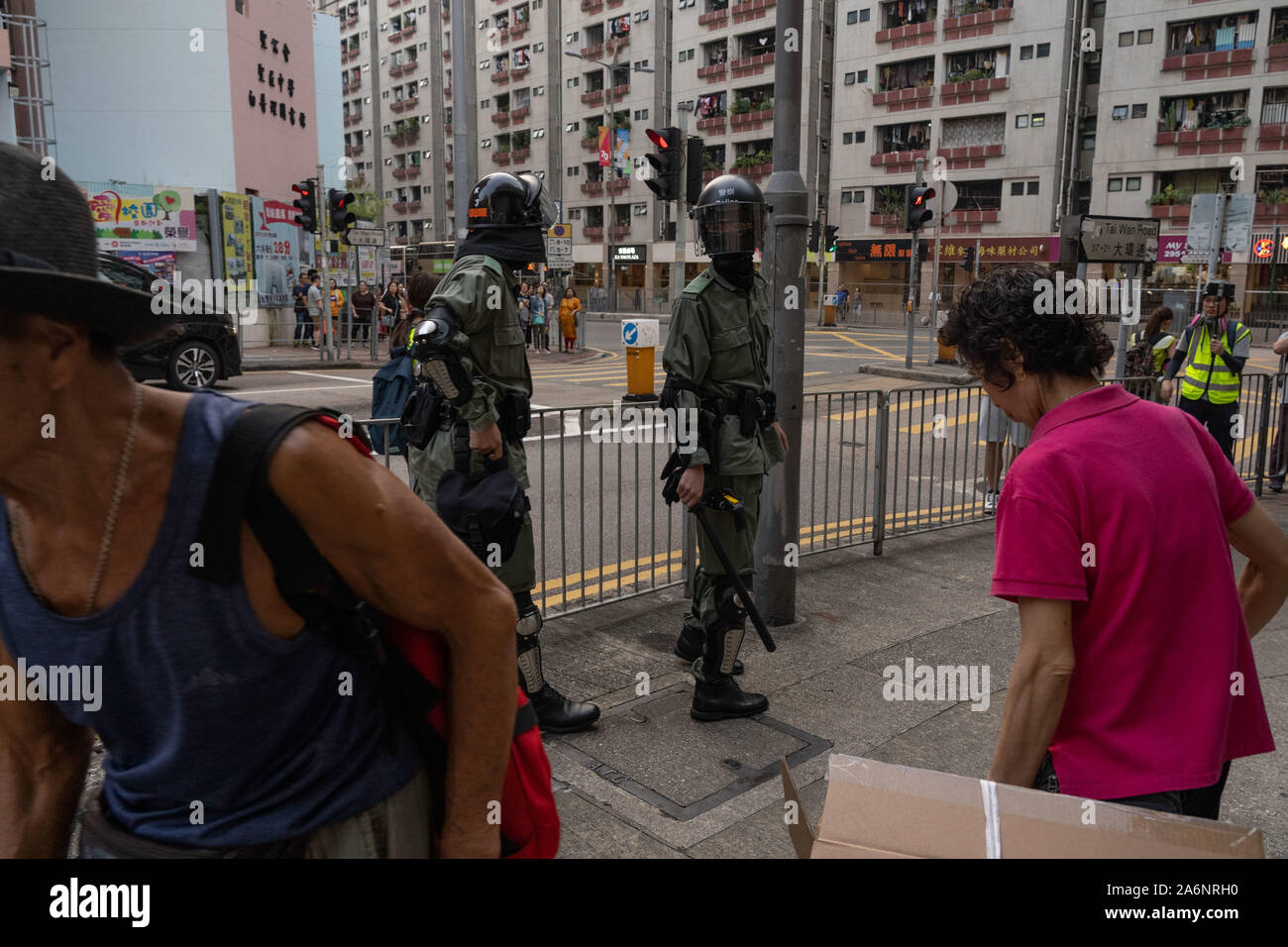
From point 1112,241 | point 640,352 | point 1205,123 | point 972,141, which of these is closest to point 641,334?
point 640,352

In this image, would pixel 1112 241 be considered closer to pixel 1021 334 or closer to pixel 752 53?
pixel 1021 334

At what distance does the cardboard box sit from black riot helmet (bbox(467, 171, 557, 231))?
306 centimetres

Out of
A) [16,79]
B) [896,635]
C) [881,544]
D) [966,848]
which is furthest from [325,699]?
[16,79]

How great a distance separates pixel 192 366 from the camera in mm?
15109

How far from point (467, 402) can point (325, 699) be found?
2543mm

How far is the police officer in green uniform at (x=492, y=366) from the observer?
3.71 metres

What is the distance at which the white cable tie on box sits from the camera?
142cm

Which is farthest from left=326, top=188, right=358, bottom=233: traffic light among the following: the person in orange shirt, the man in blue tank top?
the man in blue tank top

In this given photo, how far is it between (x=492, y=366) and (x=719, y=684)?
1652 millimetres

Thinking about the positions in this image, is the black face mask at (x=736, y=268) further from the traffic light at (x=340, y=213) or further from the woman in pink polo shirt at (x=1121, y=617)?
the traffic light at (x=340, y=213)

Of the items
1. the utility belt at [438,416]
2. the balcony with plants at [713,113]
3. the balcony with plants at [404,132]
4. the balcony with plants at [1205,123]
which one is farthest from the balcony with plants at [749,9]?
the utility belt at [438,416]

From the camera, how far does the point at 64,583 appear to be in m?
1.20

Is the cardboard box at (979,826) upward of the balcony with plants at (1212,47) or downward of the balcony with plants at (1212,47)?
downward

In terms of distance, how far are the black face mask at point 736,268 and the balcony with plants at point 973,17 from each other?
4950 cm
